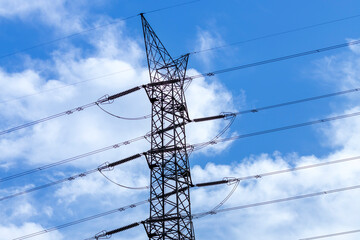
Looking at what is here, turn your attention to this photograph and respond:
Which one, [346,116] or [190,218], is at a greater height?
[346,116]

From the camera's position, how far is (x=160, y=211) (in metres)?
34.4

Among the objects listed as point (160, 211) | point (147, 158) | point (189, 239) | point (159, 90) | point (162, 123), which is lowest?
point (189, 239)

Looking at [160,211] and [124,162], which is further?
[124,162]

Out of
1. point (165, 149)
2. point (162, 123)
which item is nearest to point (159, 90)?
point (162, 123)

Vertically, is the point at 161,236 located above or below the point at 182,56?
below

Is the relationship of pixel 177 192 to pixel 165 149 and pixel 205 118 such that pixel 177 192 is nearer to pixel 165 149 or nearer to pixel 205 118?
pixel 165 149

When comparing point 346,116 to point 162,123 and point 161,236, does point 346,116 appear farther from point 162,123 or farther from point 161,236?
point 161,236

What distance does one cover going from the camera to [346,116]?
124 ft

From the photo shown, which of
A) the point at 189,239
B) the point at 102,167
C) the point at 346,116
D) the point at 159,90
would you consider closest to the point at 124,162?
the point at 102,167

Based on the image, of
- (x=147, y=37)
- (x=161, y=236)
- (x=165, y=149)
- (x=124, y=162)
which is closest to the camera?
(x=161, y=236)

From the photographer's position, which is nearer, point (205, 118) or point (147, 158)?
point (147, 158)

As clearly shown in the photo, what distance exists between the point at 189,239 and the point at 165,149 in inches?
249

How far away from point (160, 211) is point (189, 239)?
2623mm

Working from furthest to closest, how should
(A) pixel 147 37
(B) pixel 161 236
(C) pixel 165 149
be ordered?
1. (A) pixel 147 37
2. (C) pixel 165 149
3. (B) pixel 161 236
